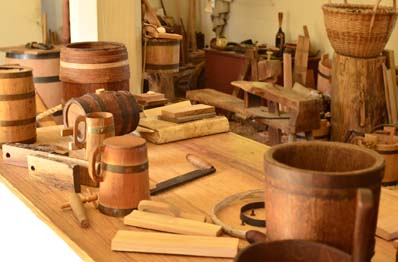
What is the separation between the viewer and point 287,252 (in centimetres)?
135

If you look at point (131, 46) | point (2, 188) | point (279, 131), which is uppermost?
point (131, 46)

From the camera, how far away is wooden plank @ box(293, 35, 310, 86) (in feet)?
21.8

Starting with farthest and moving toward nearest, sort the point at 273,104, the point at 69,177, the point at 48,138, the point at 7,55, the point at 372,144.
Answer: the point at 273,104 < the point at 372,144 < the point at 7,55 < the point at 48,138 < the point at 69,177

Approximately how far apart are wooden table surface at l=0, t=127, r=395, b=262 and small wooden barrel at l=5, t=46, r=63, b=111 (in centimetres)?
67

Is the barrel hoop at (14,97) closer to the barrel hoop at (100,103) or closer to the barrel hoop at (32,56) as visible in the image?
the barrel hoop at (100,103)

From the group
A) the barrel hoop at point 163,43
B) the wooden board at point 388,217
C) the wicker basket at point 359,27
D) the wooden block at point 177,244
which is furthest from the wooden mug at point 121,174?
the wicker basket at point 359,27

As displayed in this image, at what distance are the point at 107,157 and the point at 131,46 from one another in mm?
1946

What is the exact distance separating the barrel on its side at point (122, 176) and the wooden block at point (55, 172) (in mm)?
226

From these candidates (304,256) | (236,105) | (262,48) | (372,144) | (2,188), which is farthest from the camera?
(262,48)

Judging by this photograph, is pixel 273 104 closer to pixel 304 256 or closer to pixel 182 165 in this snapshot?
pixel 182 165

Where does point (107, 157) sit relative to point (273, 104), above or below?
above

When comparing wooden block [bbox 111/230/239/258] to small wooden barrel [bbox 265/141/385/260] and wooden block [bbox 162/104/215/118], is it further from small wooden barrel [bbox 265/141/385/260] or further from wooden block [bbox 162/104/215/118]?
wooden block [bbox 162/104/215/118]

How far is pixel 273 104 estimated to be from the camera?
543cm

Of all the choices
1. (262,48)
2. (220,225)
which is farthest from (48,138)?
(262,48)
